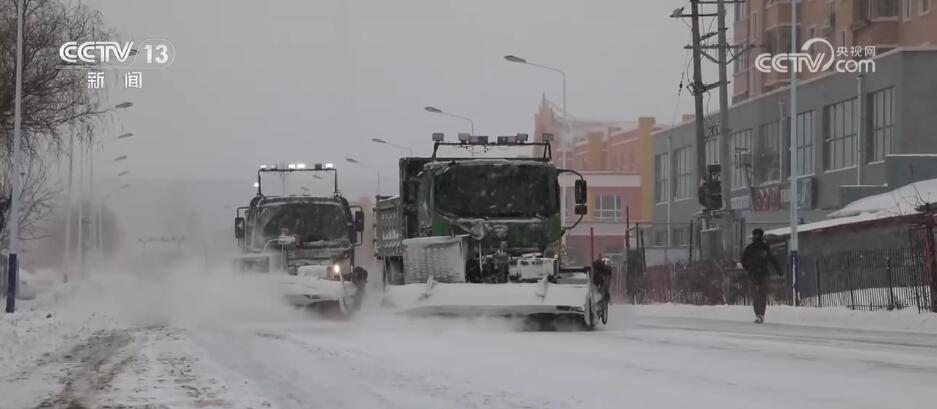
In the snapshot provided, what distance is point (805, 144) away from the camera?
62.9 metres

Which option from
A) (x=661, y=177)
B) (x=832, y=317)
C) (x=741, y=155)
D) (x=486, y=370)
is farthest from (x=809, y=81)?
(x=486, y=370)

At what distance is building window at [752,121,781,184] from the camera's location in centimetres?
6572

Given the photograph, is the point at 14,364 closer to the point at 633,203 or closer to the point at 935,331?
the point at 935,331

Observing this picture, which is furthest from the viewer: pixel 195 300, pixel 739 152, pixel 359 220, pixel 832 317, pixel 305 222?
pixel 739 152

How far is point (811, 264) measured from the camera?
36.7m

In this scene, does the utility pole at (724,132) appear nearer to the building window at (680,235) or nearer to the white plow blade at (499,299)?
the white plow blade at (499,299)

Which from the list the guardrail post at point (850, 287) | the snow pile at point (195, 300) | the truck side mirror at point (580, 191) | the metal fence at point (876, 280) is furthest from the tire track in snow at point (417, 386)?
the guardrail post at point (850, 287)

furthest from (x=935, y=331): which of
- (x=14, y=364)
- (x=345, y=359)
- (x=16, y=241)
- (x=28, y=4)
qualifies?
(x=28, y=4)

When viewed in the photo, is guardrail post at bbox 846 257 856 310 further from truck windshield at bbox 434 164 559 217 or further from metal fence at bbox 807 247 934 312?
truck windshield at bbox 434 164 559 217

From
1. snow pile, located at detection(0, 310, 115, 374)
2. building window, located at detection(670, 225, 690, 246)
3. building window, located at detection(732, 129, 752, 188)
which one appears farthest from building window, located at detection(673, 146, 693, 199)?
snow pile, located at detection(0, 310, 115, 374)

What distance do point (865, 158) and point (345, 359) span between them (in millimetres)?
44456

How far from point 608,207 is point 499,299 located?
78.8 meters

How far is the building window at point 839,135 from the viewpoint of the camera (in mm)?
57812

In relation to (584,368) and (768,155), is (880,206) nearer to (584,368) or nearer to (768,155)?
(768,155)
